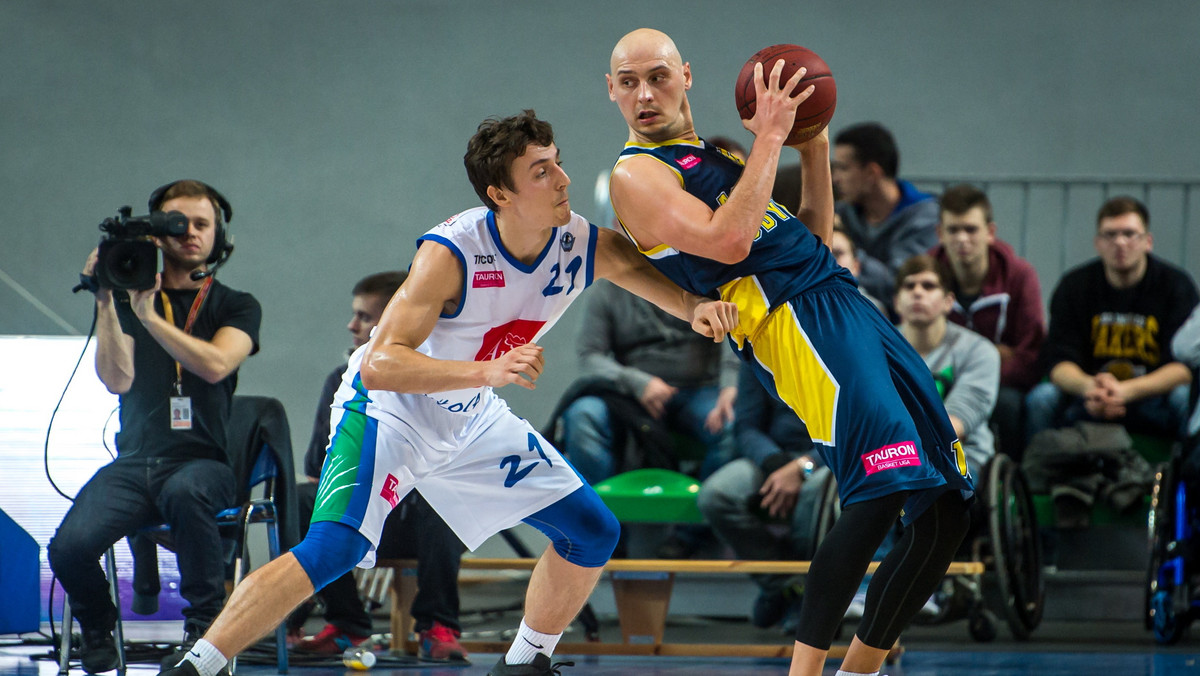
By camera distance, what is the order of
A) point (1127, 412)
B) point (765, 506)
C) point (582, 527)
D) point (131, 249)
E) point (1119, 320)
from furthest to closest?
point (1119, 320), point (1127, 412), point (765, 506), point (131, 249), point (582, 527)

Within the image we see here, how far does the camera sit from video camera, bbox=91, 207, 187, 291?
3.87 m

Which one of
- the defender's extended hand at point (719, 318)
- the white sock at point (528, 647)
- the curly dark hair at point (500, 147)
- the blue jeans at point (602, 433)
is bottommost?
the white sock at point (528, 647)

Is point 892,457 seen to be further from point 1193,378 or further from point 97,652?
point 1193,378

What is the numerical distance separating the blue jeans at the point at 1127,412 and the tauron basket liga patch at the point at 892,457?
2.75 metres

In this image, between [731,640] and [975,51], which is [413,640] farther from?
[975,51]

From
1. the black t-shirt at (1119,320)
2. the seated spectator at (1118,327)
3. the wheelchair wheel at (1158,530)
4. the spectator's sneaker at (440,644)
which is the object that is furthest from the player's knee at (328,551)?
the black t-shirt at (1119,320)

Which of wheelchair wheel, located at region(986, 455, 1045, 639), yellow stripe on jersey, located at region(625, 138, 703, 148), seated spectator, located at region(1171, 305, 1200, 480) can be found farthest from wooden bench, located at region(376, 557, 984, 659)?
yellow stripe on jersey, located at region(625, 138, 703, 148)

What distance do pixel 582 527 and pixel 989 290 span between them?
299cm

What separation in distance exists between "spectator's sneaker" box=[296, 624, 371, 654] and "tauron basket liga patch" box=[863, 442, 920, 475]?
2.40 meters

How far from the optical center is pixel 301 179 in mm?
7059

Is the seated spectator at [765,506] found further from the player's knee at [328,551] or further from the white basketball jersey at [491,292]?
the player's knee at [328,551]

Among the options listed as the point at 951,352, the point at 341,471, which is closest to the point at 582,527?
the point at 341,471

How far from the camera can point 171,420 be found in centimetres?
400

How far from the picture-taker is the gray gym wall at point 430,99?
6.93 metres
